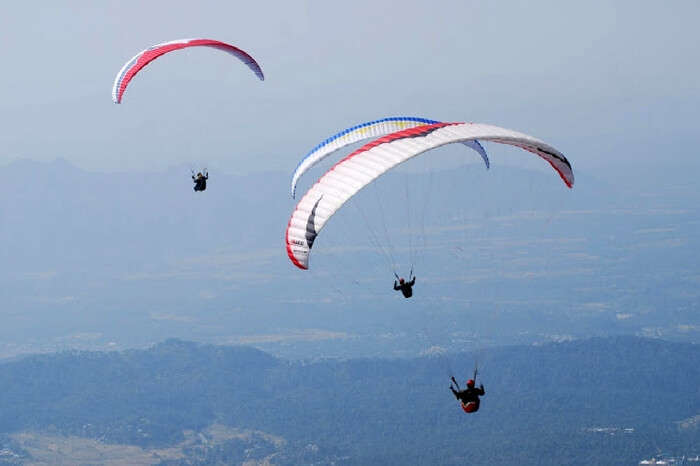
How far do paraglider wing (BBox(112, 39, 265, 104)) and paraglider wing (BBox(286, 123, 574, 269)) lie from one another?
19.8m

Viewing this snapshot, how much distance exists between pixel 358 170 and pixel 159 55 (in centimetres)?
2387

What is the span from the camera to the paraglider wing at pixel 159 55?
59197 millimetres

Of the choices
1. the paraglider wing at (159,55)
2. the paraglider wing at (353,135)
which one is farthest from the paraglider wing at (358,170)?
the paraglider wing at (159,55)

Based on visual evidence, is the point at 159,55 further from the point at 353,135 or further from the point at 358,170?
the point at 358,170

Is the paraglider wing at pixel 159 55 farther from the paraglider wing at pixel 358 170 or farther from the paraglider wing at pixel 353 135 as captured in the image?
the paraglider wing at pixel 358 170

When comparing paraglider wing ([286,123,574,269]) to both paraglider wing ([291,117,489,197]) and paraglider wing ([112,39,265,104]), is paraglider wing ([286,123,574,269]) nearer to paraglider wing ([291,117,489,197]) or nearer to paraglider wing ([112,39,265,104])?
paraglider wing ([291,117,489,197])

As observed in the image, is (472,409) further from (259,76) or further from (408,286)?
(259,76)

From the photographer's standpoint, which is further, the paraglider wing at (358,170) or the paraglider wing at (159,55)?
the paraglider wing at (159,55)

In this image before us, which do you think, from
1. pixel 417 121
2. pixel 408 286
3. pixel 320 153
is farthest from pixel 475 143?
pixel 408 286

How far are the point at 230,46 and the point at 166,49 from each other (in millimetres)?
4173

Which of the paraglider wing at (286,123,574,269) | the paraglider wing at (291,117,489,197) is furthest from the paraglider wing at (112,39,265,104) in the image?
the paraglider wing at (286,123,574,269)

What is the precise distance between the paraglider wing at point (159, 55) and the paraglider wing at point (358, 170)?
19.8 metres

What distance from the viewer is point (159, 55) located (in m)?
59.9

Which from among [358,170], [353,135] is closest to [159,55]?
[353,135]
